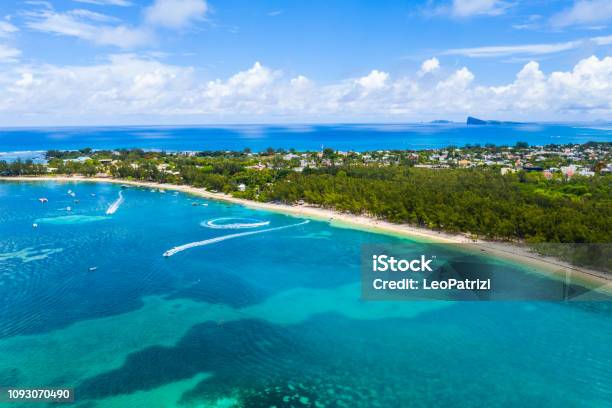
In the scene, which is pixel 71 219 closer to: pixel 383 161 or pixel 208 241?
pixel 208 241

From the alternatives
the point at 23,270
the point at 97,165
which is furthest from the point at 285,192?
the point at 97,165

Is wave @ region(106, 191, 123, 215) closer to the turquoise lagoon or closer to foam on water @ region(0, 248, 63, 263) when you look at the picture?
the turquoise lagoon

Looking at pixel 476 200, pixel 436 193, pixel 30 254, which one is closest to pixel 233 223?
pixel 30 254

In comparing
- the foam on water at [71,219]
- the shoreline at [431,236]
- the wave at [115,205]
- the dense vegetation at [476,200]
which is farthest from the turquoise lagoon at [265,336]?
the wave at [115,205]

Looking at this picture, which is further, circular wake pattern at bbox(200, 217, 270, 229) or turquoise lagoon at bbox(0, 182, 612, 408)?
circular wake pattern at bbox(200, 217, 270, 229)

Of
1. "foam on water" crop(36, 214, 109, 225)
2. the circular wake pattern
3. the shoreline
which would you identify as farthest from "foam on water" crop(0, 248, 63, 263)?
the shoreline

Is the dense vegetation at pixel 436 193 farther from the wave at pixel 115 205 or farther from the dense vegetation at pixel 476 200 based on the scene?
the wave at pixel 115 205
